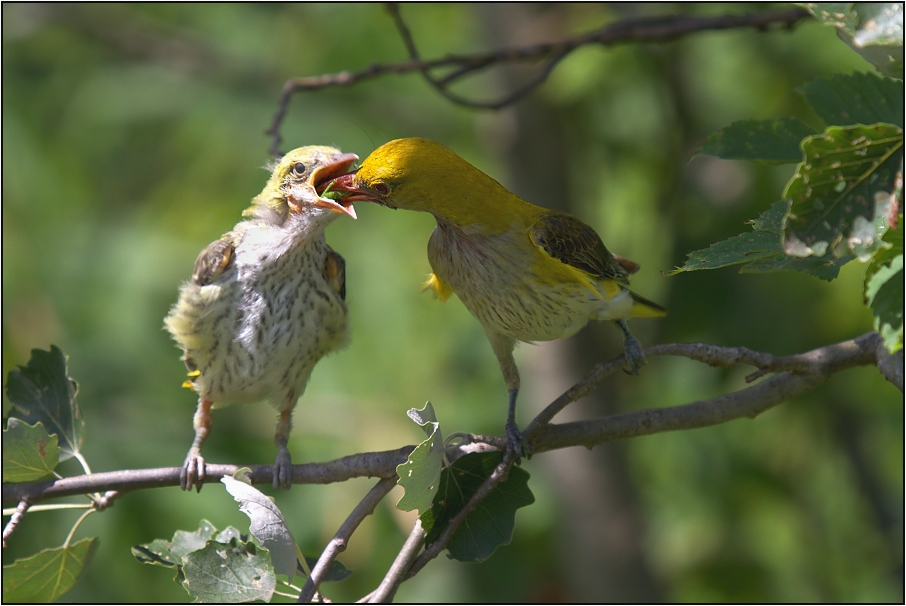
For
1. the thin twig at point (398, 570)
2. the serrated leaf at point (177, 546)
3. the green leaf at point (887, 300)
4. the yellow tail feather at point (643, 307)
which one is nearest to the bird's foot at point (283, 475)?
the serrated leaf at point (177, 546)

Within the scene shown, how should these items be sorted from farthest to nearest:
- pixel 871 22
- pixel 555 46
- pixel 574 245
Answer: pixel 555 46
pixel 574 245
pixel 871 22

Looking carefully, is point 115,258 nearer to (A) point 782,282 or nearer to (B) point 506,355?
(B) point 506,355

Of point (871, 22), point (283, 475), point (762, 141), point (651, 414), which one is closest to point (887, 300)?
point (871, 22)

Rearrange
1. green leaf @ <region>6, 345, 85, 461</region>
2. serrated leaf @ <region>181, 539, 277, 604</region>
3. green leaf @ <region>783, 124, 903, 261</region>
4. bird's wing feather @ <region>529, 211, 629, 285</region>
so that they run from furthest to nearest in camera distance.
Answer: bird's wing feather @ <region>529, 211, 629, 285</region>
green leaf @ <region>6, 345, 85, 461</region>
serrated leaf @ <region>181, 539, 277, 604</region>
green leaf @ <region>783, 124, 903, 261</region>

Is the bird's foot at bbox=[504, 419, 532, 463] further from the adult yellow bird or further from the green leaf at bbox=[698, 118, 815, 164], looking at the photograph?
the green leaf at bbox=[698, 118, 815, 164]

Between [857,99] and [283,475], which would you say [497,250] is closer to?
[283,475]

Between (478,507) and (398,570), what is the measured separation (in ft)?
1.05

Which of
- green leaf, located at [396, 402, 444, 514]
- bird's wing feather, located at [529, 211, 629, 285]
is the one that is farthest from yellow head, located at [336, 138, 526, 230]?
green leaf, located at [396, 402, 444, 514]

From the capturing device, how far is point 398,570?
2.35m

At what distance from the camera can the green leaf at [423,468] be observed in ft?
7.14

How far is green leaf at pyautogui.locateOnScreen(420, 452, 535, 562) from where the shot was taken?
245 cm

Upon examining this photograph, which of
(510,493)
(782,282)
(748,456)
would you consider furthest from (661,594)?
(510,493)

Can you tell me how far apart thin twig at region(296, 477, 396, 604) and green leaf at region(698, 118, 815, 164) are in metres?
1.49

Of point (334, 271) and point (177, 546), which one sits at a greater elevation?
point (334, 271)
